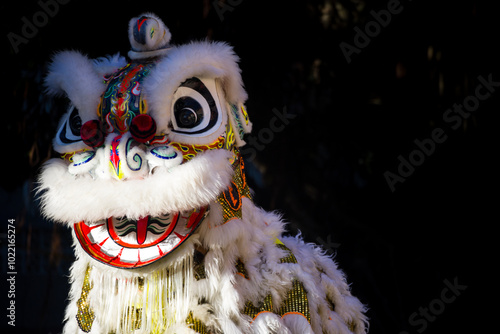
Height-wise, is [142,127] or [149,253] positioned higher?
[142,127]

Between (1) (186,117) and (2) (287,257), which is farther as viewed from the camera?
(2) (287,257)

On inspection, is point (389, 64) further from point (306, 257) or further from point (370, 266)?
point (306, 257)

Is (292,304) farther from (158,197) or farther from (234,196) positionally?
(158,197)

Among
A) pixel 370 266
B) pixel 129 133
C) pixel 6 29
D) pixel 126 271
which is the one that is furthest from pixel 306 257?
pixel 6 29

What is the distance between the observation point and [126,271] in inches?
57.7

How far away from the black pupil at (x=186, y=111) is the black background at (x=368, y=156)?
1.37 m

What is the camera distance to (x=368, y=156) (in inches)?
123

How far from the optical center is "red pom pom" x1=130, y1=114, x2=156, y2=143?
139cm

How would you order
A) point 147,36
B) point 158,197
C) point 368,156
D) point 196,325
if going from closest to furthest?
point 158,197 → point 196,325 → point 147,36 → point 368,156

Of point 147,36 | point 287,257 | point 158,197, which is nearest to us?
point 158,197

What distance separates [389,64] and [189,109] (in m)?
1.90

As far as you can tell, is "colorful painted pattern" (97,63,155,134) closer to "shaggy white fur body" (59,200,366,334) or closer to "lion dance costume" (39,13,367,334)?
"lion dance costume" (39,13,367,334)

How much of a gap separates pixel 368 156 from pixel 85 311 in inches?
78.8

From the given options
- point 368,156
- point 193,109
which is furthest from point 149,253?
point 368,156
